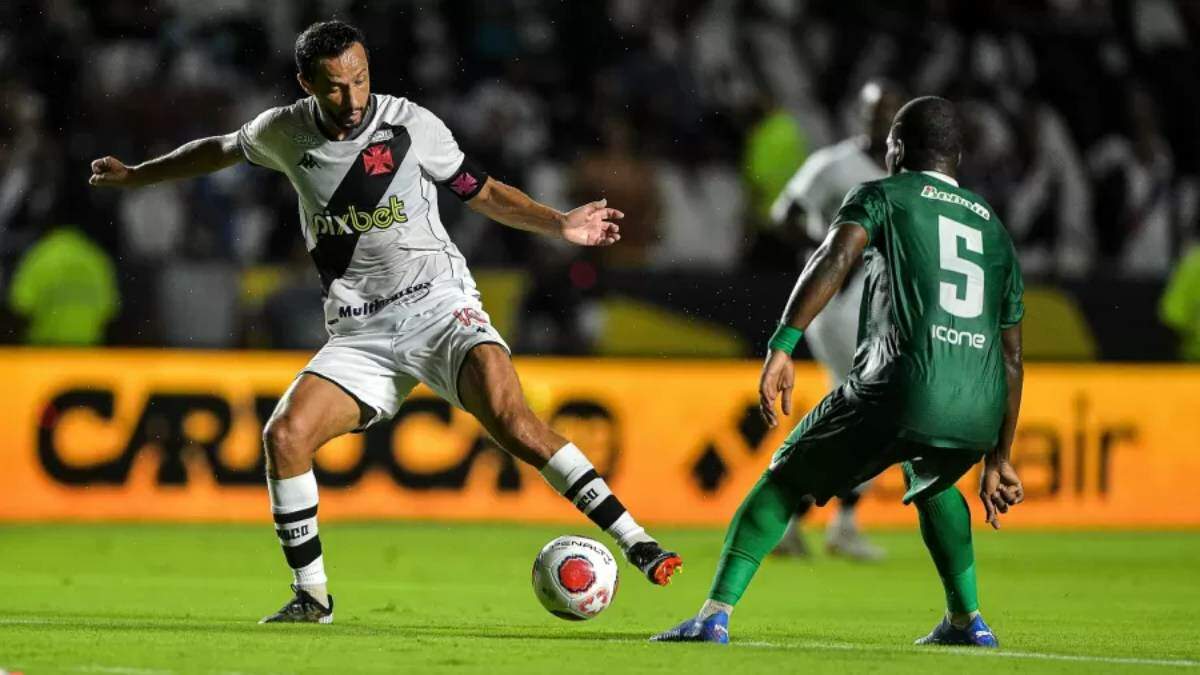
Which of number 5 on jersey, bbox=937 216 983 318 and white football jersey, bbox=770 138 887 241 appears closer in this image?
number 5 on jersey, bbox=937 216 983 318

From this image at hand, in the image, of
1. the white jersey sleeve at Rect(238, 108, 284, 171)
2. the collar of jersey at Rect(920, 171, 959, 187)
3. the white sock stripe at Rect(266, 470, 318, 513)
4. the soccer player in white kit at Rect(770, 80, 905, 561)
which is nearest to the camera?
the collar of jersey at Rect(920, 171, 959, 187)

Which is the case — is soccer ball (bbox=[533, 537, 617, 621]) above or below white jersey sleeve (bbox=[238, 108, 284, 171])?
below

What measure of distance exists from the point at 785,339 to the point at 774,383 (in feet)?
0.58

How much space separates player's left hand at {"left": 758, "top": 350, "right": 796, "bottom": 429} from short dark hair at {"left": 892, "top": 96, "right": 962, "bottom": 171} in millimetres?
842

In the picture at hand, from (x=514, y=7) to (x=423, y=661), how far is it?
1226 centimetres

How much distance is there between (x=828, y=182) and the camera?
448 inches

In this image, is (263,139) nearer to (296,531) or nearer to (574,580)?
(296,531)

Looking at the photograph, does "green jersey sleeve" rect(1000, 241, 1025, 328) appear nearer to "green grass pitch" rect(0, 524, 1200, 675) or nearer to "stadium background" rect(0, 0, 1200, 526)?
"green grass pitch" rect(0, 524, 1200, 675)

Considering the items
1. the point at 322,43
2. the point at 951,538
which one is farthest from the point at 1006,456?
the point at 322,43

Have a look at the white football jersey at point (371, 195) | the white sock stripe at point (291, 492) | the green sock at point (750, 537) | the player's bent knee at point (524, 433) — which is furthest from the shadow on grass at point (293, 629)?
the white football jersey at point (371, 195)

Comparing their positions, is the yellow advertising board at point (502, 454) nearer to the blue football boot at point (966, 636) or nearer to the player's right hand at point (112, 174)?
the player's right hand at point (112, 174)

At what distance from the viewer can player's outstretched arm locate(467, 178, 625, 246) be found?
782cm

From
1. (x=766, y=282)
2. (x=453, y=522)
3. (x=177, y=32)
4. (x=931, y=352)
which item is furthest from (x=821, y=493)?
(x=177, y=32)

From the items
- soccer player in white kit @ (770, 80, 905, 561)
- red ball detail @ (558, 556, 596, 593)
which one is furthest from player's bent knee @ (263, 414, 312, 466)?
soccer player in white kit @ (770, 80, 905, 561)
